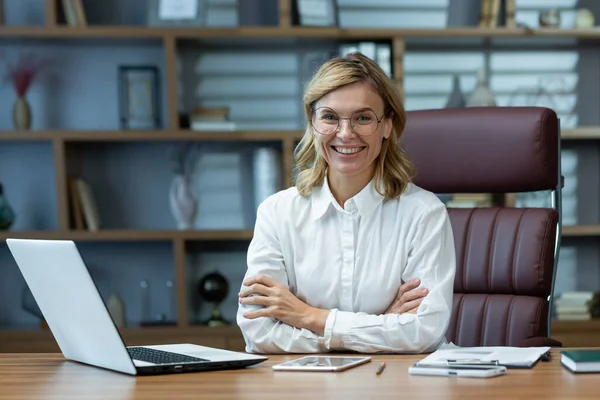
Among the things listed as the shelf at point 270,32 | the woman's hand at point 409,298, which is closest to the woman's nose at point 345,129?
the woman's hand at point 409,298

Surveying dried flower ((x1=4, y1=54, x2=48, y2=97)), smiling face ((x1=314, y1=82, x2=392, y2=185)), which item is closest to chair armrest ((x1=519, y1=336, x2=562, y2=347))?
smiling face ((x1=314, y1=82, x2=392, y2=185))

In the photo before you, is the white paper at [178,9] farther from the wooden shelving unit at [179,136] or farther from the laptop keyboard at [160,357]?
the laptop keyboard at [160,357]

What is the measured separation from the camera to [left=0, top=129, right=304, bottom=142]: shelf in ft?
12.7

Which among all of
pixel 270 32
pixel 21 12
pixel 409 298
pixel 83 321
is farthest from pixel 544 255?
pixel 21 12

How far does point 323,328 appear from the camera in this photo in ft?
6.38

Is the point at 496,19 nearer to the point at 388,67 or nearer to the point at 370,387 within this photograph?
→ the point at 388,67

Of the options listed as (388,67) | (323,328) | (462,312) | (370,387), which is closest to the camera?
(370,387)

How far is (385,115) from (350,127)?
11cm

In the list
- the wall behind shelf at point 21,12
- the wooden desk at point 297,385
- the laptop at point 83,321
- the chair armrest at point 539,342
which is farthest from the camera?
the wall behind shelf at point 21,12

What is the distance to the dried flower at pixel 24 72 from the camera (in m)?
3.98

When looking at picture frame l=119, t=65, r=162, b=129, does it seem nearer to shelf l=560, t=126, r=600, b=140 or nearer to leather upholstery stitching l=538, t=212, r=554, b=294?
shelf l=560, t=126, r=600, b=140

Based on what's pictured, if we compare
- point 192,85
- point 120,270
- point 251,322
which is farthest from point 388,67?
point 251,322

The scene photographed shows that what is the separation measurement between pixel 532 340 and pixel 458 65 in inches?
87.2

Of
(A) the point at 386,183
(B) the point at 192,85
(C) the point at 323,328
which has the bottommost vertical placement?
(C) the point at 323,328
